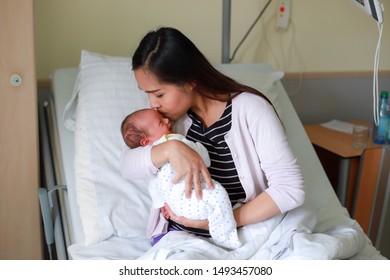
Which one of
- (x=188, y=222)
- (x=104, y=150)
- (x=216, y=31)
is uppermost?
(x=216, y=31)

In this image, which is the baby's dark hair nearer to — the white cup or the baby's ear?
the baby's ear

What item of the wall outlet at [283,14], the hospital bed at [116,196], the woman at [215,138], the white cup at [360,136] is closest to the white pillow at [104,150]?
the hospital bed at [116,196]

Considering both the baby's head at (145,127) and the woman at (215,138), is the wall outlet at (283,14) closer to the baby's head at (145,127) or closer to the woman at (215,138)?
the woman at (215,138)

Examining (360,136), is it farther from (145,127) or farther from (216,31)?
(145,127)

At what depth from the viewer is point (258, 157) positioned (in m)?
1.35

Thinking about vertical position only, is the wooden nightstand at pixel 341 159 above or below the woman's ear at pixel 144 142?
below

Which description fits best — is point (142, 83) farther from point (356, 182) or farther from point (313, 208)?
point (356, 182)

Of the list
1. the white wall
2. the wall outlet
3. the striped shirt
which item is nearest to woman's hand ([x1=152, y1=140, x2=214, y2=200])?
the striped shirt

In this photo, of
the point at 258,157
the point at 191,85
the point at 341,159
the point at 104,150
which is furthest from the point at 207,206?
the point at 341,159

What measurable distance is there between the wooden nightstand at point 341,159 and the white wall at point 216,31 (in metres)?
0.37

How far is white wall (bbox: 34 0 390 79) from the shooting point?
1.98 m

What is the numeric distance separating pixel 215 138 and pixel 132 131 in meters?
0.22

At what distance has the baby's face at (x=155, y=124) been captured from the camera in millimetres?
1306
